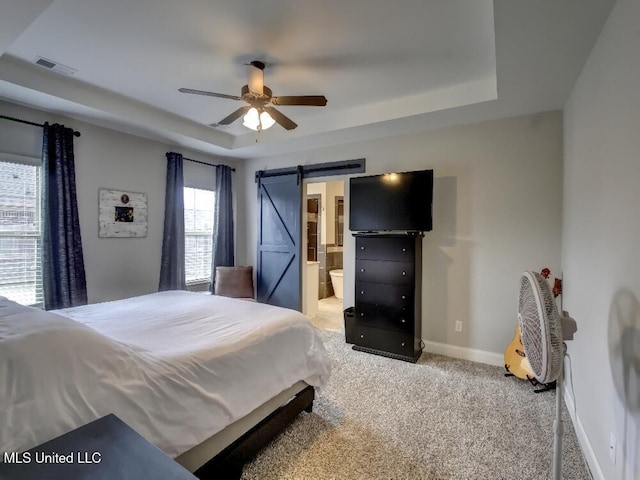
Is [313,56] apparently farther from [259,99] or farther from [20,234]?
[20,234]

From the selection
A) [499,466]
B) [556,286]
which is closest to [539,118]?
[556,286]

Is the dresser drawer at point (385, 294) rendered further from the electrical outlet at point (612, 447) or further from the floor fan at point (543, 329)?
the floor fan at point (543, 329)

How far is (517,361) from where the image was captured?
293cm

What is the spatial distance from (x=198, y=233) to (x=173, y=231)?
21.3 inches

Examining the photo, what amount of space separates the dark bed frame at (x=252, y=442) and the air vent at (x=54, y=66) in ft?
10.6

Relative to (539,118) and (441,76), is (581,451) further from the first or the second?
(441,76)

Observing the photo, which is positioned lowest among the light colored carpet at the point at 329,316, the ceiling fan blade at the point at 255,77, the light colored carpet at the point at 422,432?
the light colored carpet at the point at 422,432

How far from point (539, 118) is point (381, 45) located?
1873 mm

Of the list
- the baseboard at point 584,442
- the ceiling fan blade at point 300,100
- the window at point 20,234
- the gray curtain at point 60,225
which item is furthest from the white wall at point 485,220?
the window at point 20,234

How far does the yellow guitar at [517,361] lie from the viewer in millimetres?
2838

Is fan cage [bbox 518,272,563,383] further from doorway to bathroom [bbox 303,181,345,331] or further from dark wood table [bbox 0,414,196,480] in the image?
doorway to bathroom [bbox 303,181,345,331]

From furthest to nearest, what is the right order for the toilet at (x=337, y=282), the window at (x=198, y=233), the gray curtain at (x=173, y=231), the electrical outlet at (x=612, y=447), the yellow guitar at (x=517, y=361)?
the toilet at (x=337, y=282), the window at (x=198, y=233), the gray curtain at (x=173, y=231), the yellow guitar at (x=517, y=361), the electrical outlet at (x=612, y=447)

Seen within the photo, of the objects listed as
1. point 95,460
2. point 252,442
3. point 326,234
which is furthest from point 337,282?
point 95,460

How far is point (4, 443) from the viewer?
1.00m
